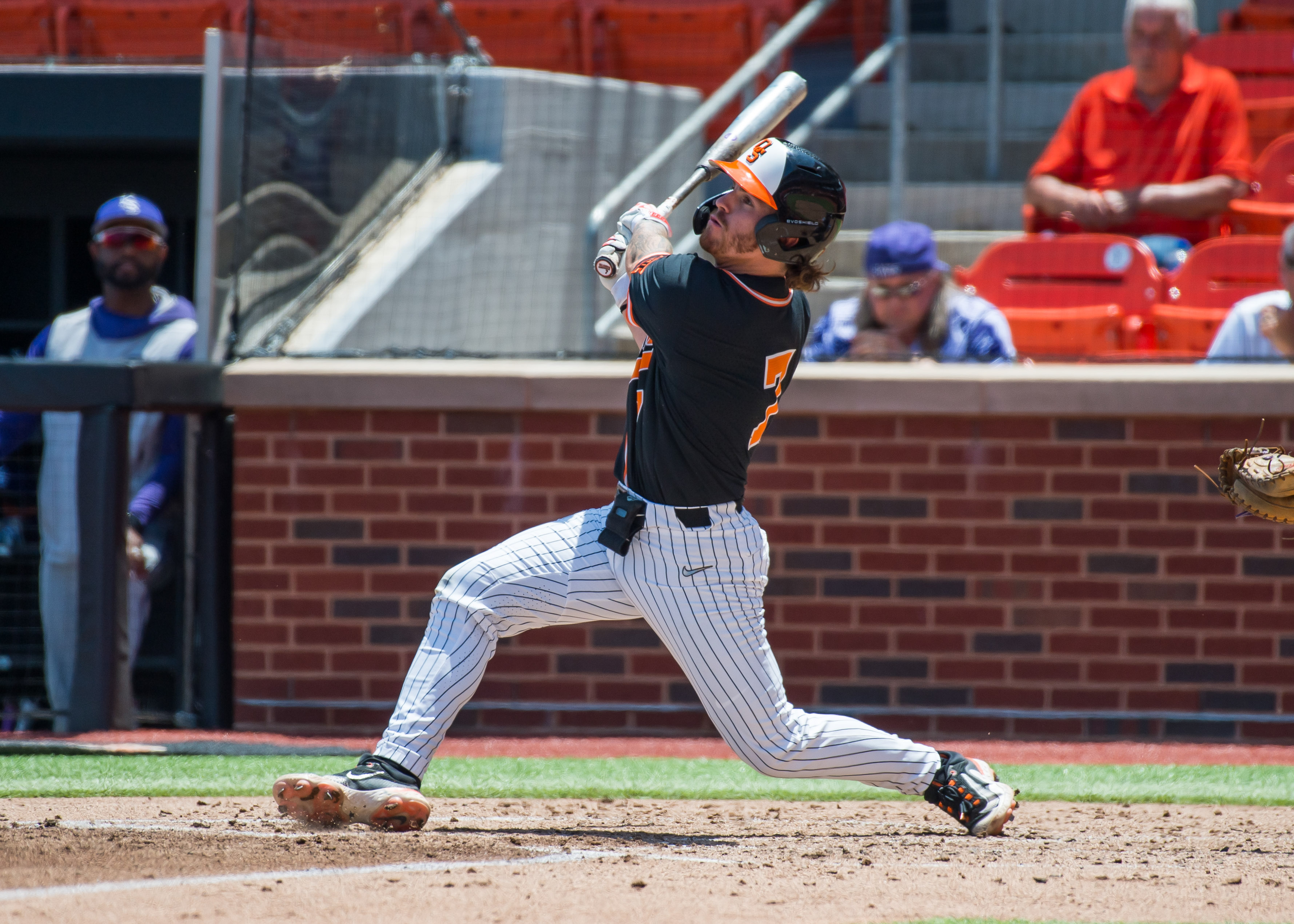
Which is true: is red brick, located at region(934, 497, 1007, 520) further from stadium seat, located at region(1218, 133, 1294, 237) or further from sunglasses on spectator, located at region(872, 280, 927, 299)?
stadium seat, located at region(1218, 133, 1294, 237)

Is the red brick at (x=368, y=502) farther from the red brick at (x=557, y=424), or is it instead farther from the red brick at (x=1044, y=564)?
the red brick at (x=1044, y=564)

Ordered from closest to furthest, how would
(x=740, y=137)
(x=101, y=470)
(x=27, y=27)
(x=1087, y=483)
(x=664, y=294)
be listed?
(x=664, y=294) < (x=740, y=137) < (x=101, y=470) < (x=1087, y=483) < (x=27, y=27)

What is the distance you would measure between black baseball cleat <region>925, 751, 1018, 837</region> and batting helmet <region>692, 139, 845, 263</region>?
130 centimetres

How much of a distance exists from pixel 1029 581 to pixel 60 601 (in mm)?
3456

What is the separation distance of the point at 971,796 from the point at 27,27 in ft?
26.3

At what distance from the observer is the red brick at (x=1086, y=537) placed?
5.58 meters

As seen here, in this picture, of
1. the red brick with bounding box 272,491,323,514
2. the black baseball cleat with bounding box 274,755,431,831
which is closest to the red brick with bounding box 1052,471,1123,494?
the red brick with bounding box 272,491,323,514

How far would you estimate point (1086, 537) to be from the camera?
18.3ft

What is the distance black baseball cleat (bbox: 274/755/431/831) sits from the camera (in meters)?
3.51

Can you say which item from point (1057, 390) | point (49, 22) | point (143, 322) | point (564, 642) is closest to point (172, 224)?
point (49, 22)

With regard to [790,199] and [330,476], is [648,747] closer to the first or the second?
[330,476]

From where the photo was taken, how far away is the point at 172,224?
8836 millimetres

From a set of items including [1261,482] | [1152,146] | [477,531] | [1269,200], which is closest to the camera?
[1261,482]

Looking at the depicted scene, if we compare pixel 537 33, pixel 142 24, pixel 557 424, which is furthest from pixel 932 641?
pixel 142 24
